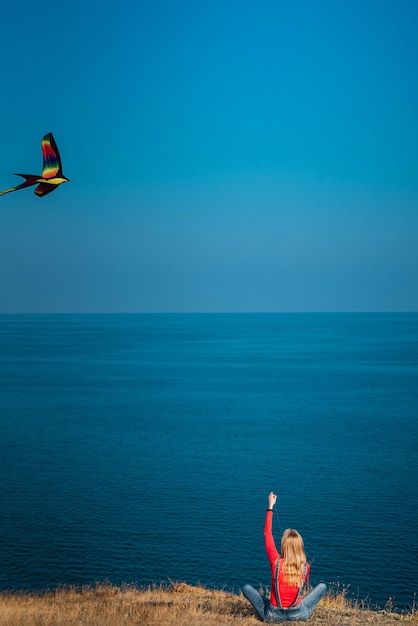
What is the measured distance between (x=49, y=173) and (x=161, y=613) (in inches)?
488

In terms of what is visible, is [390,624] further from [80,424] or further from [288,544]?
[80,424]

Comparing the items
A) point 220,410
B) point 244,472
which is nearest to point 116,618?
point 244,472

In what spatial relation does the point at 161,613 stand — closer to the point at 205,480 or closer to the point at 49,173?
the point at 49,173

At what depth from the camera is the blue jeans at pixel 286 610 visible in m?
13.2

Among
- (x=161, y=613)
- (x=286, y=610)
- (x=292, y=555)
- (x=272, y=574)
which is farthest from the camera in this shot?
(x=161, y=613)

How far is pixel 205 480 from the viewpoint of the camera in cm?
5559

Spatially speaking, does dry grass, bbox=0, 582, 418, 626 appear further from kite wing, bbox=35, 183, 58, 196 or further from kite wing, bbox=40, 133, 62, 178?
kite wing, bbox=40, 133, 62, 178

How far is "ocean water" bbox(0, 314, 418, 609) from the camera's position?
36.8 metres

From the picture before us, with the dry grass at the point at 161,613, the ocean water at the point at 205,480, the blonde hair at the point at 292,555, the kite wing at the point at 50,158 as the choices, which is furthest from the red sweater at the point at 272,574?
the ocean water at the point at 205,480

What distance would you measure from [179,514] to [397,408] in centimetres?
5507

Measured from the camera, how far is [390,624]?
16250 millimetres

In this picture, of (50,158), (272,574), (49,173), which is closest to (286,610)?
(272,574)

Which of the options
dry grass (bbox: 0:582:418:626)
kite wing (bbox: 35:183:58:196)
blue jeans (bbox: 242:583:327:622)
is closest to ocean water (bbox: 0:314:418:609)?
dry grass (bbox: 0:582:418:626)

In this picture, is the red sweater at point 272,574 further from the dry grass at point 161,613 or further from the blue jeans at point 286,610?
the dry grass at point 161,613
